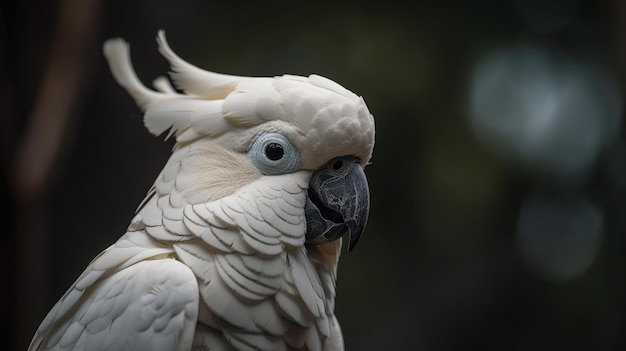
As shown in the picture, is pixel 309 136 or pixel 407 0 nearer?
pixel 309 136

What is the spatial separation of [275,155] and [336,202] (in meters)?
0.20

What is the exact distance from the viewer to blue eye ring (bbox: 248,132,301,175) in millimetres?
1591

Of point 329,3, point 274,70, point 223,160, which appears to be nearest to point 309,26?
point 329,3

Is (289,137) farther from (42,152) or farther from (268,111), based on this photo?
(42,152)

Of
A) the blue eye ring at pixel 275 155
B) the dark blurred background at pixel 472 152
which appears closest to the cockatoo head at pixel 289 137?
the blue eye ring at pixel 275 155

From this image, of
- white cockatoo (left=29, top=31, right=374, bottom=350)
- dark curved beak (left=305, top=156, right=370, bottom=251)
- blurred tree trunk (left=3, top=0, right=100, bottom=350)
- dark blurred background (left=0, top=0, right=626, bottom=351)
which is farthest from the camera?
dark blurred background (left=0, top=0, right=626, bottom=351)

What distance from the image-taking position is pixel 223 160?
162 centimetres

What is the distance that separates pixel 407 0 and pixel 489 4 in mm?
541

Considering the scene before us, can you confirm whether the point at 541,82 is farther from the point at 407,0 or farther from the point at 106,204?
the point at 106,204

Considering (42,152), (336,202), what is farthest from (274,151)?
(42,152)

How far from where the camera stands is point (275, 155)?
1.59 metres

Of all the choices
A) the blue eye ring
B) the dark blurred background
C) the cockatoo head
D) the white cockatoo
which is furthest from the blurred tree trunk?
the blue eye ring

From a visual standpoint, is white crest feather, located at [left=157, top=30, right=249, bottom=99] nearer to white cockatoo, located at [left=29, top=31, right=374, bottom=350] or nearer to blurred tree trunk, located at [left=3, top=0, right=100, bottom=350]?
white cockatoo, located at [left=29, top=31, right=374, bottom=350]

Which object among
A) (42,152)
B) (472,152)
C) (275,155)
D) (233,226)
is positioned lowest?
(42,152)
